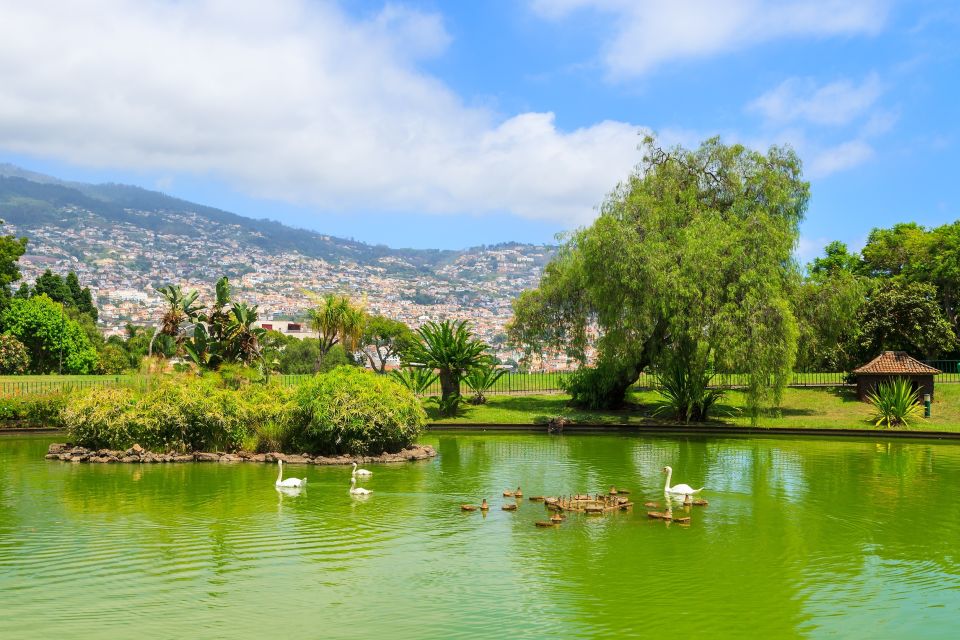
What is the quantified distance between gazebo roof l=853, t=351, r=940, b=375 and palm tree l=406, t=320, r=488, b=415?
48.6 ft

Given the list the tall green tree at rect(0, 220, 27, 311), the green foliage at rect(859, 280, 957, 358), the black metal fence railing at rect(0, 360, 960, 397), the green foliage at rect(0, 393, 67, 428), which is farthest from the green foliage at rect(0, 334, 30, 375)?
the green foliage at rect(859, 280, 957, 358)

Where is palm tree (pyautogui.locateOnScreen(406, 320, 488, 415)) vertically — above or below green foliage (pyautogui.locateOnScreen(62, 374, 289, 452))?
above

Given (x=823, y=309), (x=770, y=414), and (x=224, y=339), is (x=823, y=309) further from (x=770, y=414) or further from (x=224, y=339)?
(x=224, y=339)

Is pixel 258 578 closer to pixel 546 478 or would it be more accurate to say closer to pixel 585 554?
pixel 585 554

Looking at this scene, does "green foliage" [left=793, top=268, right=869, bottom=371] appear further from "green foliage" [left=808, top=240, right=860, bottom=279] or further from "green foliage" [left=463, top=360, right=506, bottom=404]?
"green foliage" [left=808, top=240, right=860, bottom=279]

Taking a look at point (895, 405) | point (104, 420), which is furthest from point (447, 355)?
point (895, 405)

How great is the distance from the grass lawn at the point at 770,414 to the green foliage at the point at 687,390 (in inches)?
33.5

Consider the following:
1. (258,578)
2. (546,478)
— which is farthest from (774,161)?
(258,578)

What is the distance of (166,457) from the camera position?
2050 centimetres

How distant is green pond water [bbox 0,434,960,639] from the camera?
8633 millimetres

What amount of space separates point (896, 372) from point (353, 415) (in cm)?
2085

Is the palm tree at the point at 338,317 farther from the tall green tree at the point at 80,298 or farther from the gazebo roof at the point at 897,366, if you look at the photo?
the tall green tree at the point at 80,298

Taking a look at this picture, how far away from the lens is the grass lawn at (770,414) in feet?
91.2

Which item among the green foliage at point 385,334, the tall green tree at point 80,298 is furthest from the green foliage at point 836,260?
the tall green tree at point 80,298
